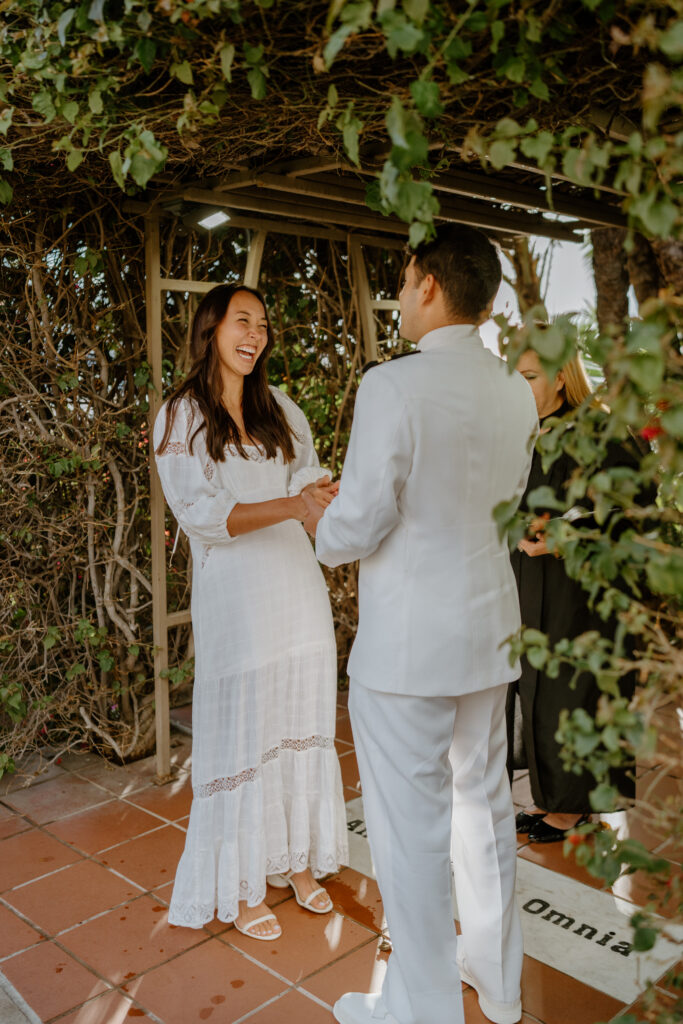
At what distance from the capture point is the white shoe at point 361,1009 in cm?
216

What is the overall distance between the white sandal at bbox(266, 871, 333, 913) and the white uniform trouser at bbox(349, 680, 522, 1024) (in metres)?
0.63

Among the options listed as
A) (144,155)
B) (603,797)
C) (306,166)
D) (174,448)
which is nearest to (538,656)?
(603,797)

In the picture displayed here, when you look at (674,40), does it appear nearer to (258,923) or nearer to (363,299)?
(258,923)

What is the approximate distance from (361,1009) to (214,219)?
266cm

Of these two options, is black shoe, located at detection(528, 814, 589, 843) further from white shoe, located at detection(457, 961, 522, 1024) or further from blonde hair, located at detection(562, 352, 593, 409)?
blonde hair, located at detection(562, 352, 593, 409)

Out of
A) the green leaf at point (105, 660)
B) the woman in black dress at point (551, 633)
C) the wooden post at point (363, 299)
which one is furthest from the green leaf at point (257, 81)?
the green leaf at point (105, 660)

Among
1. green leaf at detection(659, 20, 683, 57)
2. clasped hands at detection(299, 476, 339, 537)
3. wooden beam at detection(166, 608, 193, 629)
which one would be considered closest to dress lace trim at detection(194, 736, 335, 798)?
clasped hands at detection(299, 476, 339, 537)

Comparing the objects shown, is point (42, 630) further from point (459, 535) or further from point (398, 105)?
point (398, 105)

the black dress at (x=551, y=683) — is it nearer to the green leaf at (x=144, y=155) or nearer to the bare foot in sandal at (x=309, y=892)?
the bare foot in sandal at (x=309, y=892)

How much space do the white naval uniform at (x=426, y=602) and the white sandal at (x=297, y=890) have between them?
0.62 meters

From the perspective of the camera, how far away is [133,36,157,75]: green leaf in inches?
60.6

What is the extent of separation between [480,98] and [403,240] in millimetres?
2586

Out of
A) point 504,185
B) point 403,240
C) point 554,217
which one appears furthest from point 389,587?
point 403,240

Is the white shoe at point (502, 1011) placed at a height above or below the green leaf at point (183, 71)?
below
